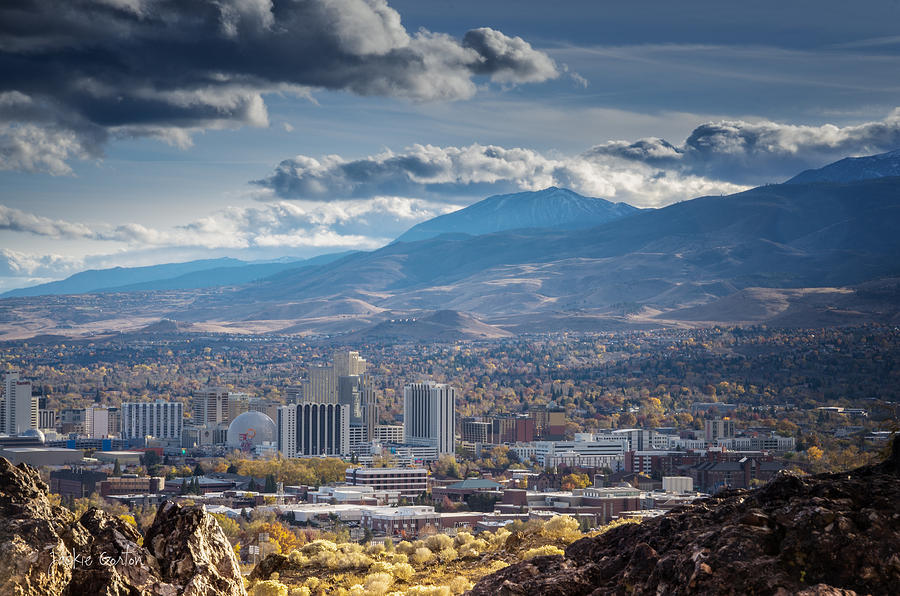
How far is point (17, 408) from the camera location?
178125mm

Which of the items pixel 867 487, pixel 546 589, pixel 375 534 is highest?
pixel 867 487

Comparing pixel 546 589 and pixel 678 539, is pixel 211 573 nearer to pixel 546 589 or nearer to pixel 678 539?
pixel 546 589

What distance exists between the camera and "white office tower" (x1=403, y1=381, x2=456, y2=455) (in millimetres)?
164250

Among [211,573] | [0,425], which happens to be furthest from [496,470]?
[211,573]

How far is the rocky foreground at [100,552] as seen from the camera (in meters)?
13.0

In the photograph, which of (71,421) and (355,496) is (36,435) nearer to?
(71,421)

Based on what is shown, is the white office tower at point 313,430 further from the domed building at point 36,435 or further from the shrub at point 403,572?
the shrub at point 403,572

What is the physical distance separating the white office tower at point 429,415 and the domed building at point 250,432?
1761 cm

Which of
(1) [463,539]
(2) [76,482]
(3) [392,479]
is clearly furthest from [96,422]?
(1) [463,539]

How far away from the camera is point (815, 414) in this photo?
147250mm

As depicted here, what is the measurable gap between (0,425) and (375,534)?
408ft

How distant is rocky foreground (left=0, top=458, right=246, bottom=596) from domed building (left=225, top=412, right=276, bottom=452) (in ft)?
471

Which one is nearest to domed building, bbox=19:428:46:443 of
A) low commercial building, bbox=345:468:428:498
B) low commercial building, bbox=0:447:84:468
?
low commercial building, bbox=0:447:84:468

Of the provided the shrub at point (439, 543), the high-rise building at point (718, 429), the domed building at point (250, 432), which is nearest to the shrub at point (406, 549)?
the shrub at point (439, 543)
